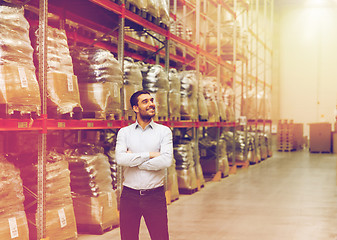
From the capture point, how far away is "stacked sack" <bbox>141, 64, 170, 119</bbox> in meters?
7.62

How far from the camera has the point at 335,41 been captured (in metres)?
24.9

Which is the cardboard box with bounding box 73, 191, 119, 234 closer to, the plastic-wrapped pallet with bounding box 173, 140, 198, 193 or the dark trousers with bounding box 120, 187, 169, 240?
the dark trousers with bounding box 120, 187, 169, 240

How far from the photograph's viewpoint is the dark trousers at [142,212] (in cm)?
361

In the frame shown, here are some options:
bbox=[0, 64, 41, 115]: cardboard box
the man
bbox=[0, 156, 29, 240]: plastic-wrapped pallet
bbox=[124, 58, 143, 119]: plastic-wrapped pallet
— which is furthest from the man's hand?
bbox=[124, 58, 143, 119]: plastic-wrapped pallet

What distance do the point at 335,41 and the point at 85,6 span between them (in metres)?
21.1

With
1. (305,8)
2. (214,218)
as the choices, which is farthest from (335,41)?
(214,218)

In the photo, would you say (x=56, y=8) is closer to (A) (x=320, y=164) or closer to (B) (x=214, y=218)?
(B) (x=214, y=218)

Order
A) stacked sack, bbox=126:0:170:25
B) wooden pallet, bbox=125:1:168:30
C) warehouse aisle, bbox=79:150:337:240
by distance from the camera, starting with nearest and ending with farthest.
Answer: warehouse aisle, bbox=79:150:337:240
wooden pallet, bbox=125:1:168:30
stacked sack, bbox=126:0:170:25

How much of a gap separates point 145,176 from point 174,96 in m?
4.84

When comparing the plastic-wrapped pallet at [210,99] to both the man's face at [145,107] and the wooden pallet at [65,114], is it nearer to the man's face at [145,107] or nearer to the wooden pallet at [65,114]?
the wooden pallet at [65,114]

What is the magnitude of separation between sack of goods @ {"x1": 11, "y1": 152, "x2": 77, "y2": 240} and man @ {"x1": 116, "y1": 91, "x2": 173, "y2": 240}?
5.32 feet

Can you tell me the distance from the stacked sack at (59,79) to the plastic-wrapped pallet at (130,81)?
54.6 inches

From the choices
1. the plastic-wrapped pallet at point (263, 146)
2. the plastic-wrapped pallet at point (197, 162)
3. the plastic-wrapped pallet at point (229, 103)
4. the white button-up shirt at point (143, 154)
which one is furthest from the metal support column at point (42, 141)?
the plastic-wrapped pallet at point (263, 146)

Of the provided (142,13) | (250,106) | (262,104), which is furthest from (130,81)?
(262,104)
